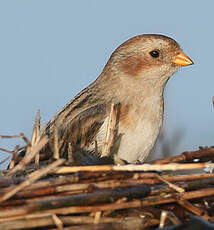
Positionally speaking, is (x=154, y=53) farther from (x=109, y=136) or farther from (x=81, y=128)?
(x=109, y=136)

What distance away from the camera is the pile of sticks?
2.65 meters

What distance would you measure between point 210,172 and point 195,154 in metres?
0.19

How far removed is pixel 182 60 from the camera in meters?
5.02

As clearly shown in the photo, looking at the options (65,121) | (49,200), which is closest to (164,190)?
(49,200)

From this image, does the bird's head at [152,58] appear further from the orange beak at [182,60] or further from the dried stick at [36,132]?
the dried stick at [36,132]

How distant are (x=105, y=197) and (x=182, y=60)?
2529 millimetres

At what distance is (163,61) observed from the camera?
198 inches

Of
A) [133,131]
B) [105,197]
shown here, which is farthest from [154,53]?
[105,197]

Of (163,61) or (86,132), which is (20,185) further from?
(163,61)

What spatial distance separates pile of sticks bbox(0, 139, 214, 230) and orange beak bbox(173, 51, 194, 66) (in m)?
1.99

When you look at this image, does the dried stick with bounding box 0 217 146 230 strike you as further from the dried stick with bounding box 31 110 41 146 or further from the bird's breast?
the bird's breast

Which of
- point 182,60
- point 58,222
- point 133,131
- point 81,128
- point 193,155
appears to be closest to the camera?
point 58,222

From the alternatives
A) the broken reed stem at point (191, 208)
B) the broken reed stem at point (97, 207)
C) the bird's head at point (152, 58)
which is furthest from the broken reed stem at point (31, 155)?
the bird's head at point (152, 58)

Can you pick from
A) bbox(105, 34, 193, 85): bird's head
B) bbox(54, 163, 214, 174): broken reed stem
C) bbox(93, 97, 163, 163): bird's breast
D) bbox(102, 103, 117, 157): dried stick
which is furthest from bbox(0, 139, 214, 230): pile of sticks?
bbox(105, 34, 193, 85): bird's head
